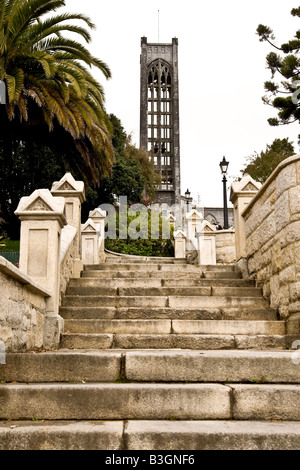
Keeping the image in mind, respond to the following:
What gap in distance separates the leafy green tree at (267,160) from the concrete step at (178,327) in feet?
85.8

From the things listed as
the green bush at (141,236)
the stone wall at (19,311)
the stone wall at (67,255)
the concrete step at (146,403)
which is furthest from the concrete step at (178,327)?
the green bush at (141,236)

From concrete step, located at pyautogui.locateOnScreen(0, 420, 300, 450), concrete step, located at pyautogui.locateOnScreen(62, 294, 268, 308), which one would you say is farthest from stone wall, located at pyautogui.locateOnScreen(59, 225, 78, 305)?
concrete step, located at pyautogui.locateOnScreen(0, 420, 300, 450)

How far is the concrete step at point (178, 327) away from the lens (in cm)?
520

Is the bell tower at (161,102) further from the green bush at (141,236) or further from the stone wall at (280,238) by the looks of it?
the stone wall at (280,238)

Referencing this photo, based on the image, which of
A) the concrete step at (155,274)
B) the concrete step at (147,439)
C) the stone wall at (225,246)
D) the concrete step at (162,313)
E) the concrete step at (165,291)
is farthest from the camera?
the stone wall at (225,246)

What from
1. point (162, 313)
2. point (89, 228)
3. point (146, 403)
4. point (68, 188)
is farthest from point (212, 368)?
point (89, 228)

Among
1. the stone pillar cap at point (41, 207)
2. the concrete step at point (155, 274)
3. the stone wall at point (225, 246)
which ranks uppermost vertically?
the stone wall at point (225, 246)

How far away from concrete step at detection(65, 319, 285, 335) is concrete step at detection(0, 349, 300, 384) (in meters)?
1.48

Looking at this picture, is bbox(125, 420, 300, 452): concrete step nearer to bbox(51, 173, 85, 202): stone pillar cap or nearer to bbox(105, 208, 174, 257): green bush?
bbox(51, 173, 85, 202): stone pillar cap

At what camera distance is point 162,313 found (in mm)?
5539

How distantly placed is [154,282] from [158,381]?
3.11 metres

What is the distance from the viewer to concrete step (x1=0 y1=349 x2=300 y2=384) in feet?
11.9

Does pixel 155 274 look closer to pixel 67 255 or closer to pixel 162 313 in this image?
pixel 67 255
